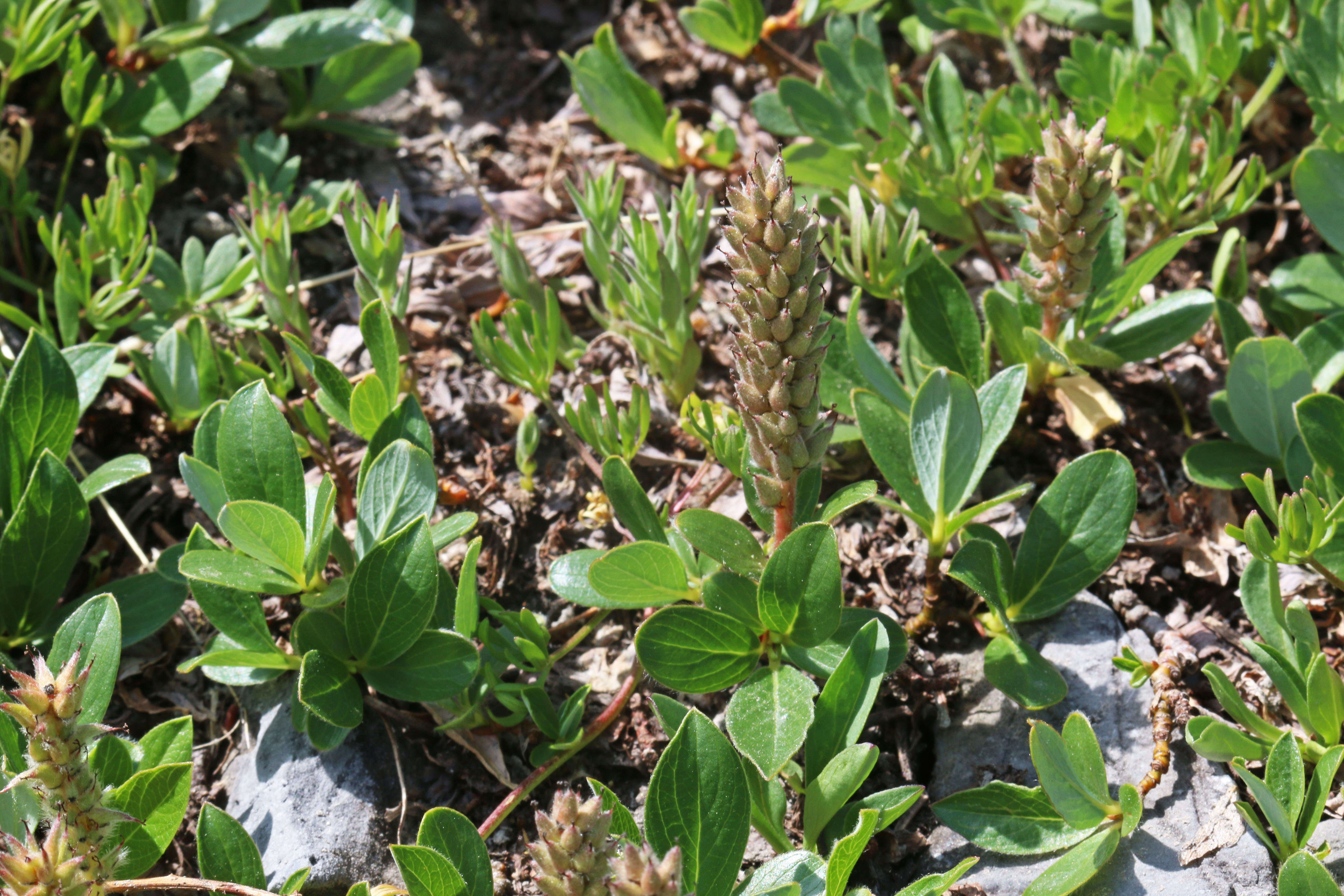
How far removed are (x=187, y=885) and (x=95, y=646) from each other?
1.98 ft

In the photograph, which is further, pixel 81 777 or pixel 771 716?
pixel 771 716

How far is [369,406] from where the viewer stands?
274cm

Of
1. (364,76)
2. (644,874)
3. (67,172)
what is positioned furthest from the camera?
(364,76)

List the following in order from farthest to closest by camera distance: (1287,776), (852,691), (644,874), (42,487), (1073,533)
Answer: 1. (42,487)
2. (1073,533)
3. (852,691)
4. (1287,776)
5. (644,874)

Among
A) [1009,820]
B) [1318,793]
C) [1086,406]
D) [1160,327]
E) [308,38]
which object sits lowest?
[1009,820]

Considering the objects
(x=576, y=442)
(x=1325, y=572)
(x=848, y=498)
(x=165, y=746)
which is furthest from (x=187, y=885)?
(x=1325, y=572)

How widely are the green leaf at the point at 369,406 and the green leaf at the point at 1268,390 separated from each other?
7.15ft

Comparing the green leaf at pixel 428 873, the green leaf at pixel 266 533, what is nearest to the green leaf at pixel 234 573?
the green leaf at pixel 266 533

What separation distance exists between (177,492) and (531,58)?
7.65 ft

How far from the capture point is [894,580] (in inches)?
113

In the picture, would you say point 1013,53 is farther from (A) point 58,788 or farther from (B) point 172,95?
(A) point 58,788

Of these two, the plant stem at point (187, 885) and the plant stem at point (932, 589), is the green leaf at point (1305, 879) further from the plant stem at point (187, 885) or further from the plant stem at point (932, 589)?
the plant stem at point (187, 885)

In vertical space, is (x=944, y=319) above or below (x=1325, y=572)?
above

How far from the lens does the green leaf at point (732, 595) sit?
90.3 inches
